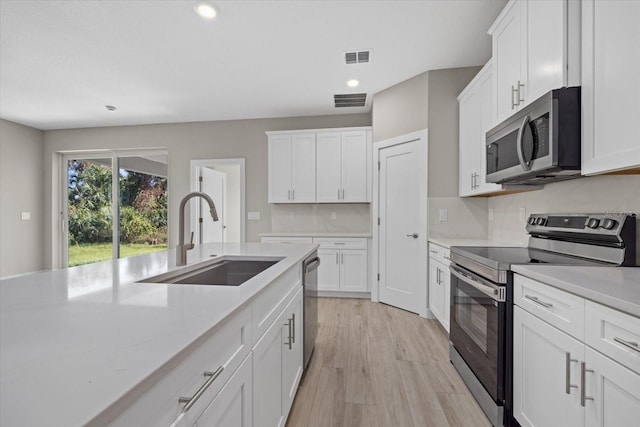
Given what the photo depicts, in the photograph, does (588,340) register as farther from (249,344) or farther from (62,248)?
(62,248)

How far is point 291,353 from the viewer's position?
5.47 ft

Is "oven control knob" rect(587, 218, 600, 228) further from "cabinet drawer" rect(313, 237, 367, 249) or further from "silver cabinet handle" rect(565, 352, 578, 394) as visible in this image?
"cabinet drawer" rect(313, 237, 367, 249)

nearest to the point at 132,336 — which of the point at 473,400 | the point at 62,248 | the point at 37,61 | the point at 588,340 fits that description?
the point at 588,340

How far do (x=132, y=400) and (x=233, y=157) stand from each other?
4.92 meters

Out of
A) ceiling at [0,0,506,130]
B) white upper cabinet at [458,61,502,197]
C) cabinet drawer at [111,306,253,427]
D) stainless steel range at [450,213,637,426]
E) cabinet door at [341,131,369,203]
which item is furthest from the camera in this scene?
cabinet door at [341,131,369,203]

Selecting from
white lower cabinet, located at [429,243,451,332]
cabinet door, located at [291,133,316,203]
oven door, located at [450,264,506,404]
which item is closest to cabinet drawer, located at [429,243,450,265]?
white lower cabinet, located at [429,243,451,332]

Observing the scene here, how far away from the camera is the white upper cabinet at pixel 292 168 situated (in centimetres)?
446

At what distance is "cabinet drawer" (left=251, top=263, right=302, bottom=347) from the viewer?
108 centimetres

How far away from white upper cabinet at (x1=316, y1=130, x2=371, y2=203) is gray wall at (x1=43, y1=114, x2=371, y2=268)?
57 centimetres

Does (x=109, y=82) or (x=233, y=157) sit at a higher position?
(x=109, y=82)

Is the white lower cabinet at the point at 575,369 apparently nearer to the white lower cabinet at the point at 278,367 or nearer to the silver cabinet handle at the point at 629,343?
the silver cabinet handle at the point at 629,343

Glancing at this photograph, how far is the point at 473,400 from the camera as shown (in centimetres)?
188

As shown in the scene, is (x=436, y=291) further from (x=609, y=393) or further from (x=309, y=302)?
(x=609, y=393)

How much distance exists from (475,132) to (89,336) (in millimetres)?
3137
